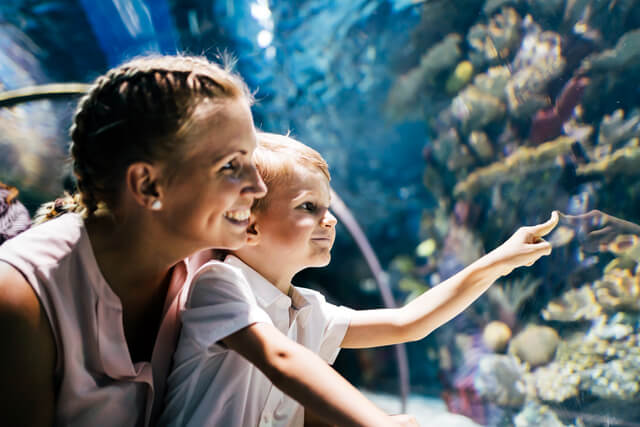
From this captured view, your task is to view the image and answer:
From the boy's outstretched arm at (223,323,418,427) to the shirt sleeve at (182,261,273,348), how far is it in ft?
0.08

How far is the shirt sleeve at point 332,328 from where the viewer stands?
3.09 ft

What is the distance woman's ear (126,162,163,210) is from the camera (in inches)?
25.4

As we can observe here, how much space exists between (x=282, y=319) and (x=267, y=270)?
0.09 m

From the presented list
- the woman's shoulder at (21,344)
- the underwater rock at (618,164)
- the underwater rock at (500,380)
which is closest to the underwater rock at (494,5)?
the underwater rock at (618,164)

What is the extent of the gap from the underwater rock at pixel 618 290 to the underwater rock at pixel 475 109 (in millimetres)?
1013

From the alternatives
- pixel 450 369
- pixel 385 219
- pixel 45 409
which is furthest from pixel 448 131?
pixel 45 409

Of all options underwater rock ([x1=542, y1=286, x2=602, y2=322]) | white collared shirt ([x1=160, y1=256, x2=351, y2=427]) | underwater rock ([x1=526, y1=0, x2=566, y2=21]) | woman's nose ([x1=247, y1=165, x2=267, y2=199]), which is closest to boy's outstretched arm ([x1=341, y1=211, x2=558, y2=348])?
white collared shirt ([x1=160, y1=256, x2=351, y2=427])

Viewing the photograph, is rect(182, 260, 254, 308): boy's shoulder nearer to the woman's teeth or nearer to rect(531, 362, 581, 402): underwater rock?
the woman's teeth

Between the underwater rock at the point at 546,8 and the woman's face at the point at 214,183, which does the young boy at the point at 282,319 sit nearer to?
the woman's face at the point at 214,183

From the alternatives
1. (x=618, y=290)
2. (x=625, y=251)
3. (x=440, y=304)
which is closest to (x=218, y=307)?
(x=440, y=304)

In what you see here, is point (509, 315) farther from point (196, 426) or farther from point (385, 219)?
point (196, 426)

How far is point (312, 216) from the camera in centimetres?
83

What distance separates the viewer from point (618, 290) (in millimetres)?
1733

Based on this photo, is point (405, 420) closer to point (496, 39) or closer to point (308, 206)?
Answer: point (308, 206)
